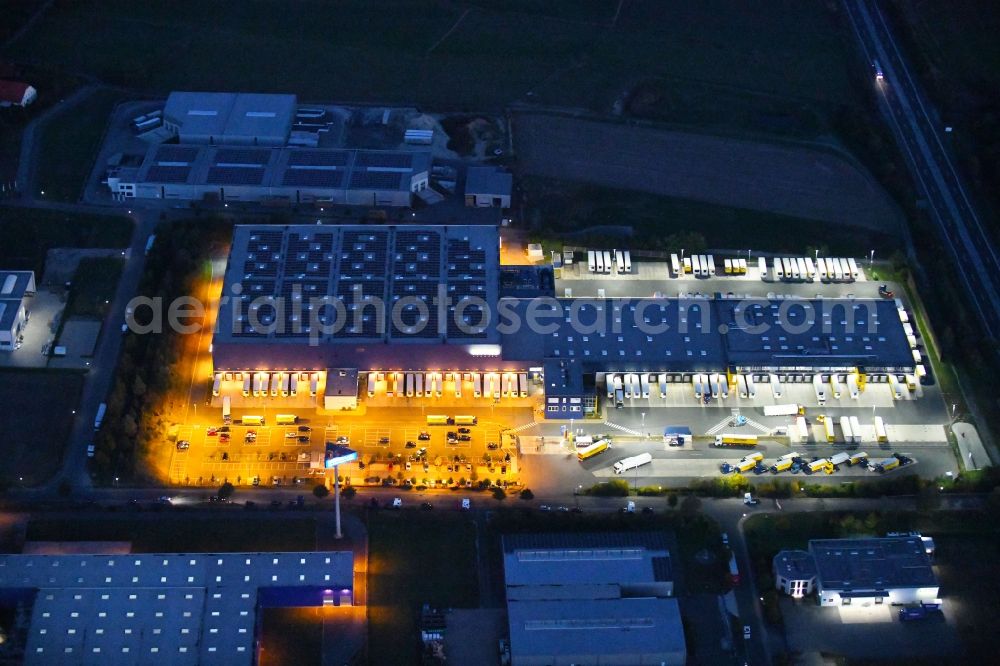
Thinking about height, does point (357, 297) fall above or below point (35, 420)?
above

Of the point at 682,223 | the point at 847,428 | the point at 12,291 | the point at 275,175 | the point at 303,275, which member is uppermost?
the point at 275,175

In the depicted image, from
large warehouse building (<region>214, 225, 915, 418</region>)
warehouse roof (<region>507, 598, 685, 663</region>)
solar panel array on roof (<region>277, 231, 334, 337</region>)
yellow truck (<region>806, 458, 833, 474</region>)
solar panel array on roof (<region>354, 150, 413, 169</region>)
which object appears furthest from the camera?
solar panel array on roof (<region>354, 150, 413, 169</region>)

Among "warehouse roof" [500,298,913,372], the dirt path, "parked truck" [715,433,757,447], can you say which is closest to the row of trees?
"warehouse roof" [500,298,913,372]

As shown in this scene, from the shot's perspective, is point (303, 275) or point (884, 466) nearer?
point (884, 466)

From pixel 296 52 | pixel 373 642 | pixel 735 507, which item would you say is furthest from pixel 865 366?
pixel 296 52

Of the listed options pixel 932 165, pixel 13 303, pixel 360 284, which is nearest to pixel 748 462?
pixel 360 284

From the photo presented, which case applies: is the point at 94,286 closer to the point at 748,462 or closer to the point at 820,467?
the point at 748,462

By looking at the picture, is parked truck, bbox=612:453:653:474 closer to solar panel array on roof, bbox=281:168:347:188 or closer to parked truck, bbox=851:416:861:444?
parked truck, bbox=851:416:861:444

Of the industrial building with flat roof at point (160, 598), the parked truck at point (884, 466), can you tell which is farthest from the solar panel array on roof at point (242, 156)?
the parked truck at point (884, 466)

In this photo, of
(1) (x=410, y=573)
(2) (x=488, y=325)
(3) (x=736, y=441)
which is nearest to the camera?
(1) (x=410, y=573)
